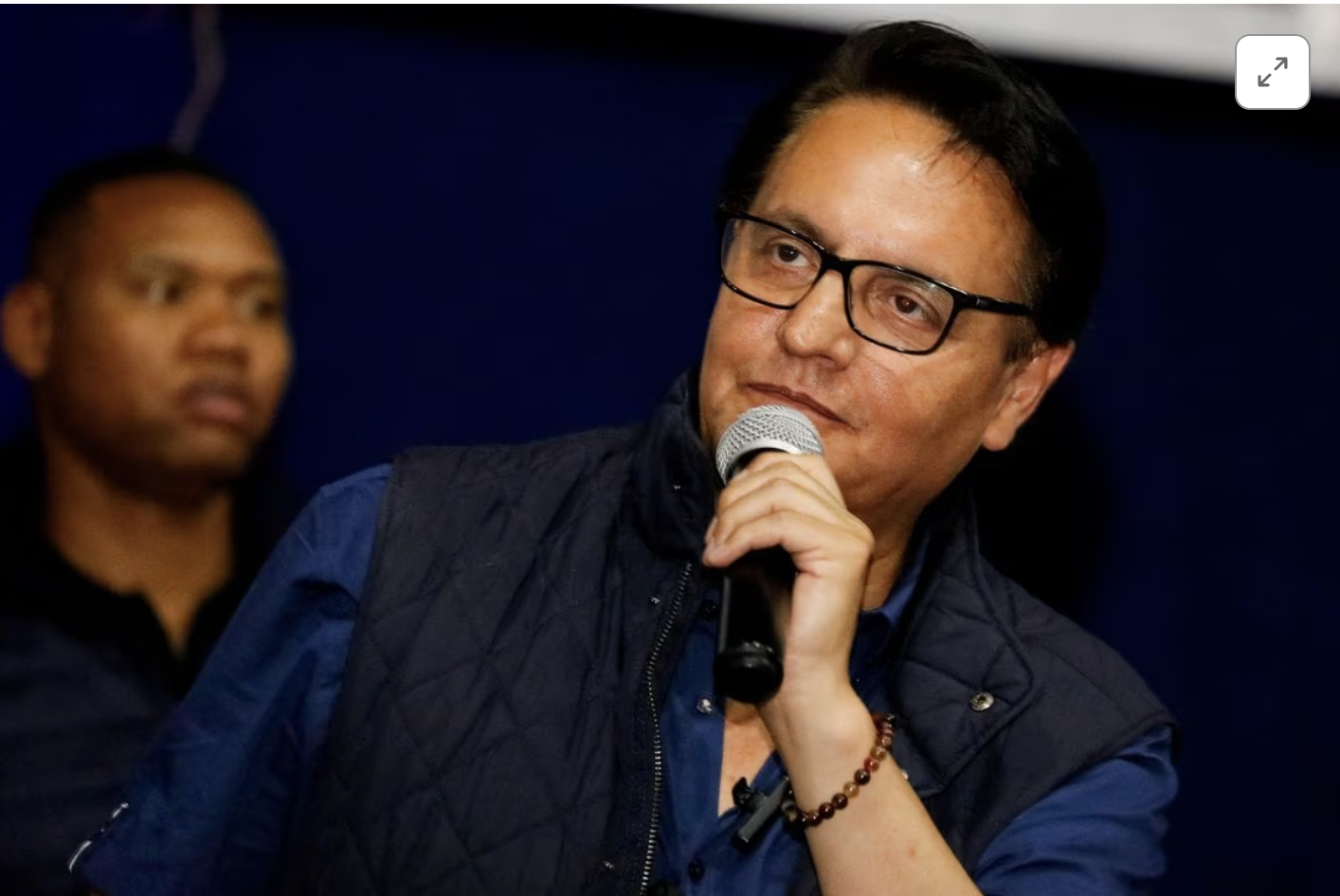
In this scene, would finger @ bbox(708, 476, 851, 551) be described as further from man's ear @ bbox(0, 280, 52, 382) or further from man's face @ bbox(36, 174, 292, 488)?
man's ear @ bbox(0, 280, 52, 382)

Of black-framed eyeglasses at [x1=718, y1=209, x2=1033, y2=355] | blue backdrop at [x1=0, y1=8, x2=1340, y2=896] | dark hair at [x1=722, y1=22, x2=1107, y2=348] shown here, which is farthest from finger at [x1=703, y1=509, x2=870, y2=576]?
blue backdrop at [x1=0, y1=8, x2=1340, y2=896]

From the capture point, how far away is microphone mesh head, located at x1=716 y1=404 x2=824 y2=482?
4.03 feet

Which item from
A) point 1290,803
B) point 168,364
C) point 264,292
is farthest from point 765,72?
point 1290,803

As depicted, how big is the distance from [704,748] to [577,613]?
0.18 m

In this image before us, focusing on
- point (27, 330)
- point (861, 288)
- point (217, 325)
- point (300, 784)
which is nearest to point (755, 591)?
point (861, 288)

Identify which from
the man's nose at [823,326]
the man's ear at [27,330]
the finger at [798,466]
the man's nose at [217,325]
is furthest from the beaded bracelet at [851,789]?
the man's ear at [27,330]

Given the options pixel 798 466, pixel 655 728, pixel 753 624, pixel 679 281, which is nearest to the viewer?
pixel 753 624

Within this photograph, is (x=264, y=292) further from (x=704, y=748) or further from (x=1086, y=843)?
(x=1086, y=843)

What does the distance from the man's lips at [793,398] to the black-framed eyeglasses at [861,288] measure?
0.26ft

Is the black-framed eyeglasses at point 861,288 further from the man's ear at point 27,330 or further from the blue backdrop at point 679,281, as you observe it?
the man's ear at point 27,330

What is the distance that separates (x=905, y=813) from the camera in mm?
1269

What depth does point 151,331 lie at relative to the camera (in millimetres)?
1976

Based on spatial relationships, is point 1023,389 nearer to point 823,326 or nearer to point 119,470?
point 823,326

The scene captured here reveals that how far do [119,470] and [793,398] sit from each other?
106 centimetres
